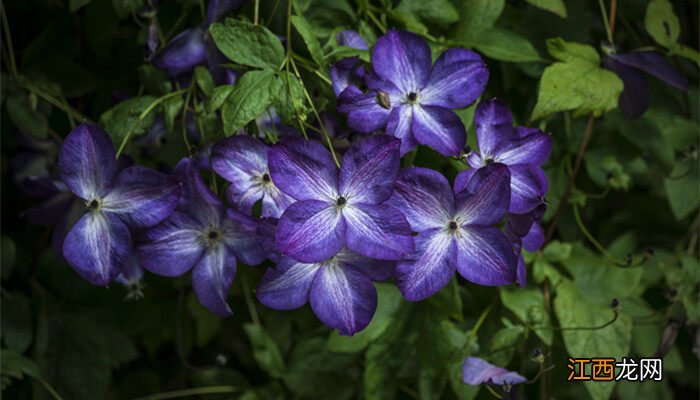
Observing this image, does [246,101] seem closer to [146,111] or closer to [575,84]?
[146,111]

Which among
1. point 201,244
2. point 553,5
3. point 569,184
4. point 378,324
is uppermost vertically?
point 553,5

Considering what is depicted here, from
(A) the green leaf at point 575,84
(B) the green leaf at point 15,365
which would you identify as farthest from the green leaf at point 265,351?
(A) the green leaf at point 575,84

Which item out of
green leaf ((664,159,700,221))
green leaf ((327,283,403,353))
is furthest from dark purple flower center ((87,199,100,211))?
green leaf ((664,159,700,221))

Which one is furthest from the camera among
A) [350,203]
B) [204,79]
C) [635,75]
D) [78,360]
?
[78,360]

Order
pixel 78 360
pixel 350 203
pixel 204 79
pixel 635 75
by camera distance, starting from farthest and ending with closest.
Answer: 1. pixel 78 360
2. pixel 635 75
3. pixel 204 79
4. pixel 350 203

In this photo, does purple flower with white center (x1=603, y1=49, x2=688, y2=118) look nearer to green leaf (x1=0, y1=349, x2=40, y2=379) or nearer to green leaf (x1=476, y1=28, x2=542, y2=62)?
green leaf (x1=476, y1=28, x2=542, y2=62)

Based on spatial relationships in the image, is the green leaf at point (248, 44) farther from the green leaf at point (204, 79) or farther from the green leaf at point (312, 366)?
the green leaf at point (312, 366)

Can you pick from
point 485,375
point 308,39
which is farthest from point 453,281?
point 308,39
